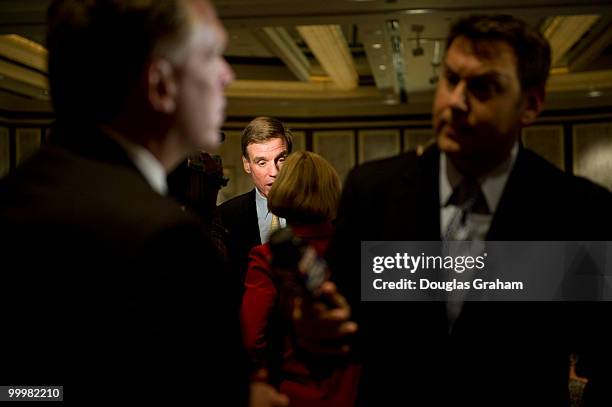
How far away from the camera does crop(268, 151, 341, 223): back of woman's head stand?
1.77 meters

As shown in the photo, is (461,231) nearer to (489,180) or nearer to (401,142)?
(489,180)

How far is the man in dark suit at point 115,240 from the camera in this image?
756 millimetres

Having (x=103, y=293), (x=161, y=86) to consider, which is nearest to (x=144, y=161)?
(x=161, y=86)

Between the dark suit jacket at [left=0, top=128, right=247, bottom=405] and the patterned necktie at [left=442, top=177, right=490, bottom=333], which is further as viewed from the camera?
the patterned necktie at [left=442, top=177, right=490, bottom=333]

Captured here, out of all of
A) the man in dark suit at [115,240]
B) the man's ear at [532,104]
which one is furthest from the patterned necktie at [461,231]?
the man in dark suit at [115,240]

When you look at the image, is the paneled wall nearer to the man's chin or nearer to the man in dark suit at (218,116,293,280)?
the man in dark suit at (218,116,293,280)

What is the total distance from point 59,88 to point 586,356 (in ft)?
3.71

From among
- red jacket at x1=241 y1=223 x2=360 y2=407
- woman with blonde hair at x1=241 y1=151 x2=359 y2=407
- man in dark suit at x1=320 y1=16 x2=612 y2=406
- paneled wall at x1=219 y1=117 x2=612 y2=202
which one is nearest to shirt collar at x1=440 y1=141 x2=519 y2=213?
man in dark suit at x1=320 y1=16 x2=612 y2=406

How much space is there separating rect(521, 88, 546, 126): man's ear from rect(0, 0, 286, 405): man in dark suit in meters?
0.71

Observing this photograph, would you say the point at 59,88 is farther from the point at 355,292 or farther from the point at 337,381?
the point at 337,381

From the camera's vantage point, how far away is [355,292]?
4.22 feet

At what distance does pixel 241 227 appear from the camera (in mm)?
2709

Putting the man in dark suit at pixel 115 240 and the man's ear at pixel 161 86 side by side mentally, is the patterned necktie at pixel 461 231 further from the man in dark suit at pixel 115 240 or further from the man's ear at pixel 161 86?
the man's ear at pixel 161 86

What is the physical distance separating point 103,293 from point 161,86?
29 centimetres
